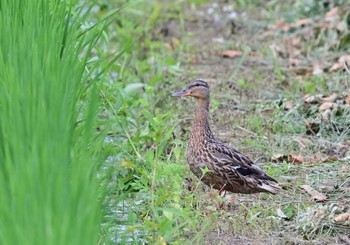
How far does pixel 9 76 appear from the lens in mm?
4836

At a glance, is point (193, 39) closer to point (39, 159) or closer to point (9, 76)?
point (9, 76)

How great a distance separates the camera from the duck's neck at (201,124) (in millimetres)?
6254

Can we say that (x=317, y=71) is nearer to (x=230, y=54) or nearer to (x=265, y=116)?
(x=230, y=54)

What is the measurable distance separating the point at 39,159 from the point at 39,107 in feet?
1.69

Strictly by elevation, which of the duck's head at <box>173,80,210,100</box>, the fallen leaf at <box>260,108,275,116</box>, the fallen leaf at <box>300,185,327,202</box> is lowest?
the fallen leaf at <box>300,185,327,202</box>

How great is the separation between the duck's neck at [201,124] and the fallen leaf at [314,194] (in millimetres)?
652

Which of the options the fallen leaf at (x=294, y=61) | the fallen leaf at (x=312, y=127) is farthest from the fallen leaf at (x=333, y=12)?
the fallen leaf at (x=312, y=127)

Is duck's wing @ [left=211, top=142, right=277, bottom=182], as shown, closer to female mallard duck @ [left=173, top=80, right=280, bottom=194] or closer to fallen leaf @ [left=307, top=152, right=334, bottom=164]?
female mallard duck @ [left=173, top=80, right=280, bottom=194]

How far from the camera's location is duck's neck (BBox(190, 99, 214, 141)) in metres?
6.25

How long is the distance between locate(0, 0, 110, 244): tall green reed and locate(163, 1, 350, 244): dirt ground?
1092 mm

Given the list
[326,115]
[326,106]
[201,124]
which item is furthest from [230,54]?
[201,124]

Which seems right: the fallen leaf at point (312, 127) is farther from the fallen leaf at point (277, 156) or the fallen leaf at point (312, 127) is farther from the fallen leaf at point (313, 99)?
the fallen leaf at point (277, 156)

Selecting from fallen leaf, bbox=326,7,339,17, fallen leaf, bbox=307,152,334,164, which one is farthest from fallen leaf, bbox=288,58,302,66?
fallen leaf, bbox=307,152,334,164

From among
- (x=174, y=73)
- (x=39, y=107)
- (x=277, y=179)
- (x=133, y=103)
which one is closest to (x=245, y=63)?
(x=174, y=73)
